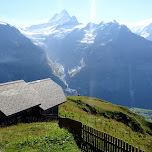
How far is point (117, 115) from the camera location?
5112cm

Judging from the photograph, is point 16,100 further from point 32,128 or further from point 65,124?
point 65,124

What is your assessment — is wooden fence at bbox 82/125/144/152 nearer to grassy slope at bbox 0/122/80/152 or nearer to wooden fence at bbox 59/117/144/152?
wooden fence at bbox 59/117/144/152

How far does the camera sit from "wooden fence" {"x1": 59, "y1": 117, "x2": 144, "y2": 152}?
13164 mm

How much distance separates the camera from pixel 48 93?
36.4m

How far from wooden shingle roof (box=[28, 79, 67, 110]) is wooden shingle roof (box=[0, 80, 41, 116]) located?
1734mm

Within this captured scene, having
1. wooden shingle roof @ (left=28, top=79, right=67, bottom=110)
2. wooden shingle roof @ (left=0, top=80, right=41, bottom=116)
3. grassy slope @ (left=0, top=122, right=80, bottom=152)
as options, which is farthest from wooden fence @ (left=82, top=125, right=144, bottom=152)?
wooden shingle roof @ (left=28, top=79, right=67, bottom=110)

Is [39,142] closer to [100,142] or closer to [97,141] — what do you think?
[97,141]

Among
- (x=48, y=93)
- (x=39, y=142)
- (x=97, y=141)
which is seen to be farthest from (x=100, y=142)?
(x=48, y=93)

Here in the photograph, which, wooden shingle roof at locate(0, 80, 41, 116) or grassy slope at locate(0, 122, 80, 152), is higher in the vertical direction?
wooden shingle roof at locate(0, 80, 41, 116)

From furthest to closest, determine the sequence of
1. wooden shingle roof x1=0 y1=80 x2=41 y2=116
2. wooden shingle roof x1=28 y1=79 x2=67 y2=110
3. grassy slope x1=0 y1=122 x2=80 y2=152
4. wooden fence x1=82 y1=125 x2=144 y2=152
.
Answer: wooden shingle roof x1=28 y1=79 x2=67 y2=110 < wooden shingle roof x1=0 y1=80 x2=41 y2=116 < grassy slope x1=0 y1=122 x2=80 y2=152 < wooden fence x1=82 y1=125 x2=144 y2=152

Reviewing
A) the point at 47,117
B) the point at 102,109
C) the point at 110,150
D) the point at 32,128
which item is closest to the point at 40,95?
the point at 47,117

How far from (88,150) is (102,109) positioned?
40027 mm

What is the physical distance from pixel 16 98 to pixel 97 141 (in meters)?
18.2

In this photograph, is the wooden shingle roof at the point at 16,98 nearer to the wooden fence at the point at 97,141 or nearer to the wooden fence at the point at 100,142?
the wooden fence at the point at 97,141
